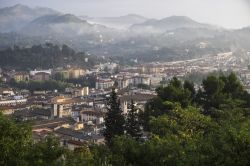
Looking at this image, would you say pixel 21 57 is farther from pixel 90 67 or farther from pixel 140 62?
pixel 140 62

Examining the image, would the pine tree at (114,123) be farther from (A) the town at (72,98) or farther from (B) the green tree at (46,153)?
(B) the green tree at (46,153)

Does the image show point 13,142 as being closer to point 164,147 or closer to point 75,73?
point 164,147

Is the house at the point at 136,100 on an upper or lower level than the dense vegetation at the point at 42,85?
lower

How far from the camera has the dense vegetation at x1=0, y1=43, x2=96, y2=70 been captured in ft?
174

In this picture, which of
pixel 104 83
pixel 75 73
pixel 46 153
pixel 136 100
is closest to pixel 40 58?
pixel 75 73

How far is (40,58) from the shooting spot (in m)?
54.6

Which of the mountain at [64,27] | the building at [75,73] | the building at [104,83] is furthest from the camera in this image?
the mountain at [64,27]

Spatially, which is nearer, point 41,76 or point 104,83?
point 104,83

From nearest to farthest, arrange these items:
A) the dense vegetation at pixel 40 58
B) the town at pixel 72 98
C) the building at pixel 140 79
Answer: the town at pixel 72 98, the building at pixel 140 79, the dense vegetation at pixel 40 58

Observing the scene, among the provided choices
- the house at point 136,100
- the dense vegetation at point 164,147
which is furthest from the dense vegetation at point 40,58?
the dense vegetation at point 164,147

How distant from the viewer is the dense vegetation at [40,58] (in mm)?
53094

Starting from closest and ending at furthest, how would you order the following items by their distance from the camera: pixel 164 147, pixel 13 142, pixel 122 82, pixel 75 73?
1. pixel 13 142
2. pixel 164 147
3. pixel 122 82
4. pixel 75 73

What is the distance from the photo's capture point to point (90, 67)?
5500 centimetres

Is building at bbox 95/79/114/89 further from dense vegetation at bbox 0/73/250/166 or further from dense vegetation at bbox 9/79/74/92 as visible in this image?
dense vegetation at bbox 0/73/250/166
